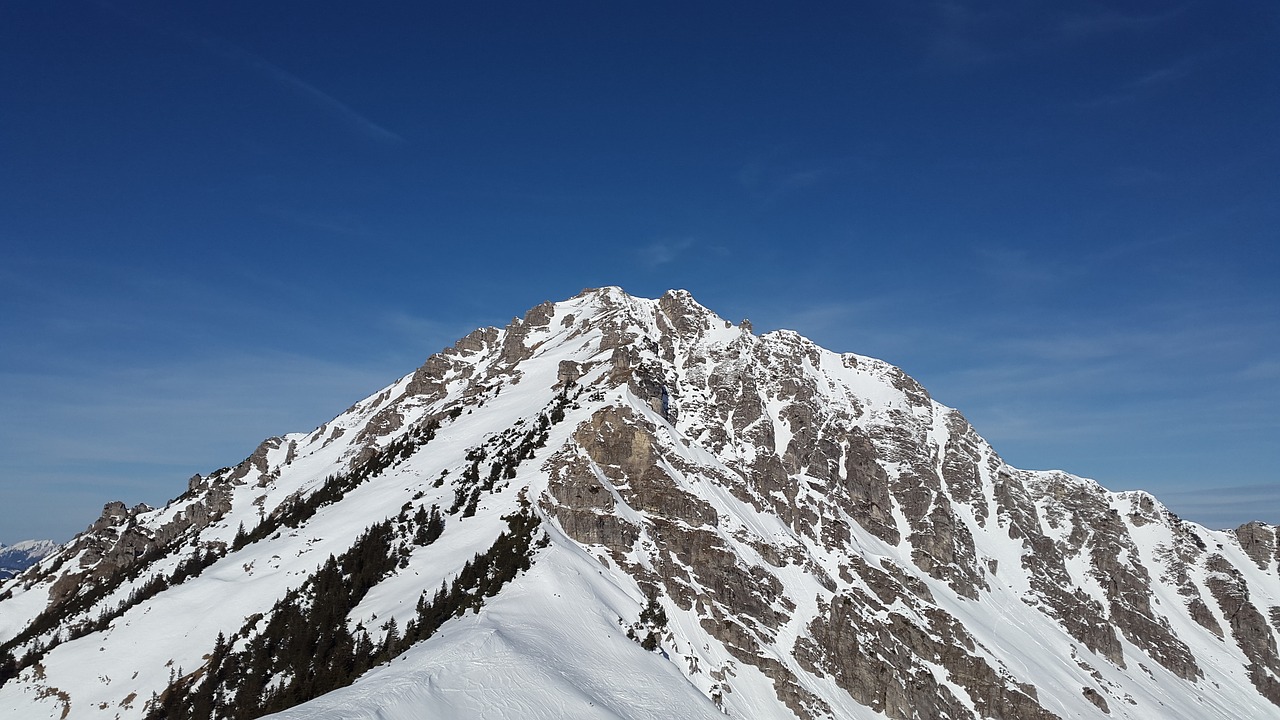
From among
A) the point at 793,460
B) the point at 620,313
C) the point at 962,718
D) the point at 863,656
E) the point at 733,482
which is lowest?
the point at 962,718

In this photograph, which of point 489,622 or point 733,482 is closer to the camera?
point 489,622

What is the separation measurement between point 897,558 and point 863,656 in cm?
5456

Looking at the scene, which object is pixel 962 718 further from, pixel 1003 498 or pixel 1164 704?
pixel 1003 498

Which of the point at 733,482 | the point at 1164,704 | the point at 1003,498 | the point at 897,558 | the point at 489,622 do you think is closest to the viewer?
the point at 489,622

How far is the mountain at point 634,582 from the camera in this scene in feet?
215

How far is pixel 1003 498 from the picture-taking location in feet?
628

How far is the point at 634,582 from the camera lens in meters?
89.5

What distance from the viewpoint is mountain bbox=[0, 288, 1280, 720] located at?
215 ft

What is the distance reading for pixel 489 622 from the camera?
58.5 meters

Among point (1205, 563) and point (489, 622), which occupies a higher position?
point (1205, 563)

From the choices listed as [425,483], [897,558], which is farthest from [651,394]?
[897,558]

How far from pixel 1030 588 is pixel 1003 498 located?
29.5m

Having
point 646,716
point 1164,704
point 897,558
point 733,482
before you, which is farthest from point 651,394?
point 1164,704

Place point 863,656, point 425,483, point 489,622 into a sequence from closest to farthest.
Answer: point 489,622 < point 863,656 < point 425,483
